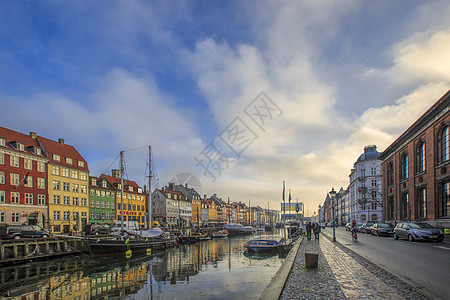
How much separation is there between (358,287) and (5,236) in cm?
3682

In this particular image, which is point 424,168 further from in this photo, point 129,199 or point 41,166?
point 129,199

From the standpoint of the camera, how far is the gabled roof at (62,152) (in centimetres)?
5771

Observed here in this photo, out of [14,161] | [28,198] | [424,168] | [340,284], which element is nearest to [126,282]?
[340,284]

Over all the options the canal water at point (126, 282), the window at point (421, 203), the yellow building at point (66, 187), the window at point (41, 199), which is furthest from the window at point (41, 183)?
the window at point (421, 203)

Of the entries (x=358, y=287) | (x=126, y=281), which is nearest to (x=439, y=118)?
(x=358, y=287)

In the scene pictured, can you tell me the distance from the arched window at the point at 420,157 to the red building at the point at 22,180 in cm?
5386

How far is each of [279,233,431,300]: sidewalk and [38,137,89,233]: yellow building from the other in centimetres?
5021

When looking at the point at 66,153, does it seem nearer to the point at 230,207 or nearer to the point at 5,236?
the point at 5,236

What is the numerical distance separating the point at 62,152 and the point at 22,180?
1321 centimetres

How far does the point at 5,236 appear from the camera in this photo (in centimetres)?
3378

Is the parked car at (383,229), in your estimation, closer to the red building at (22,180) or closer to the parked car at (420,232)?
the parked car at (420,232)

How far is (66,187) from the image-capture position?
60.4m

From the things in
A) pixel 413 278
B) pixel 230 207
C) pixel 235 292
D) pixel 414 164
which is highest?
pixel 414 164

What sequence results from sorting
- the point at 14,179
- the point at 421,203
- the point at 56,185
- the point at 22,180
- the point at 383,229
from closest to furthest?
the point at 383,229
the point at 421,203
the point at 14,179
the point at 22,180
the point at 56,185
